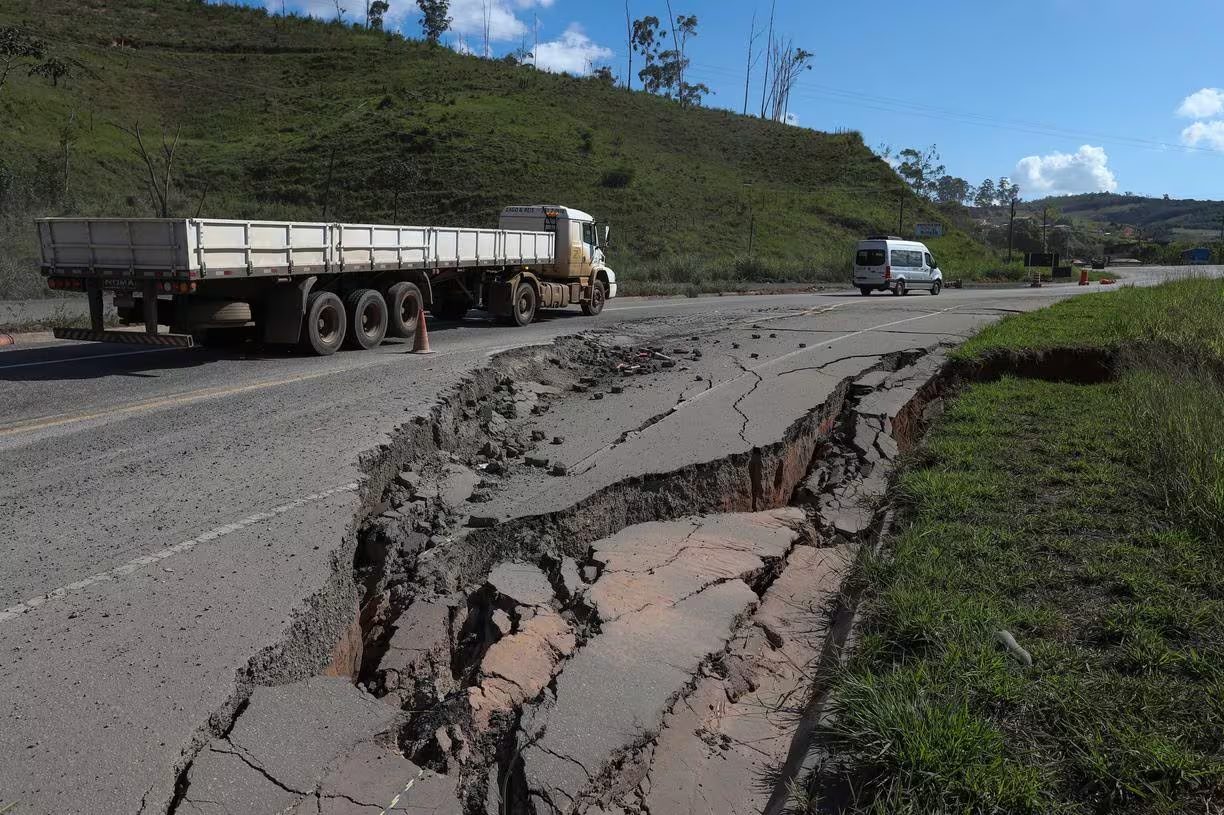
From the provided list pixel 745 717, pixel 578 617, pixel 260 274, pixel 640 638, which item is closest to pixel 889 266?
pixel 260 274

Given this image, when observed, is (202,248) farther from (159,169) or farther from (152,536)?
(159,169)

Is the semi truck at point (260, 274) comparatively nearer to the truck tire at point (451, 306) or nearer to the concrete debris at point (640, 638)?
the truck tire at point (451, 306)

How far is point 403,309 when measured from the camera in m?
13.3

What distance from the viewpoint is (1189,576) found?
157 inches

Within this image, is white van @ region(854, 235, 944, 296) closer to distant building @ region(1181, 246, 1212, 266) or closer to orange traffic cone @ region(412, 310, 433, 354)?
orange traffic cone @ region(412, 310, 433, 354)


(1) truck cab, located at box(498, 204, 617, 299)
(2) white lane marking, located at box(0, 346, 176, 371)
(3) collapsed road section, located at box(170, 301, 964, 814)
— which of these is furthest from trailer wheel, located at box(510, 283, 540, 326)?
(3) collapsed road section, located at box(170, 301, 964, 814)

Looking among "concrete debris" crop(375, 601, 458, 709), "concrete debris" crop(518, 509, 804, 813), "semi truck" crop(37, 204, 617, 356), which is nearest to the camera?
"concrete debris" crop(518, 509, 804, 813)

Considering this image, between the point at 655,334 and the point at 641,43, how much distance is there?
91706 mm

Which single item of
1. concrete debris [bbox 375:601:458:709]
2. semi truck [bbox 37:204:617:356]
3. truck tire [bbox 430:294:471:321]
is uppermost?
semi truck [bbox 37:204:617:356]

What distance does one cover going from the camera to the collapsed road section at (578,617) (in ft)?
9.89

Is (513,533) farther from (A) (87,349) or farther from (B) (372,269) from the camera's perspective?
(A) (87,349)

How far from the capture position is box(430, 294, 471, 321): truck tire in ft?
52.4

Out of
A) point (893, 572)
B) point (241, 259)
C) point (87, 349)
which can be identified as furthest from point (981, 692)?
point (87, 349)

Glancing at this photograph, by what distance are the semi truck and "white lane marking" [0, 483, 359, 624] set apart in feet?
18.2
